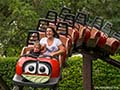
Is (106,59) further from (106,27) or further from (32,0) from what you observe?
(32,0)

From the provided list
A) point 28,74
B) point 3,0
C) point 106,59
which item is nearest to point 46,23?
point 28,74

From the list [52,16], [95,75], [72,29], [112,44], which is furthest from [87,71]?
[95,75]

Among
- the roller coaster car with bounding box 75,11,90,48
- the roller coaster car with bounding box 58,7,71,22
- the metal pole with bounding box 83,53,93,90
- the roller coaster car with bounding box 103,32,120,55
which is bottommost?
the metal pole with bounding box 83,53,93,90

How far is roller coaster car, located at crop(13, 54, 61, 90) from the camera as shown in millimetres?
5961

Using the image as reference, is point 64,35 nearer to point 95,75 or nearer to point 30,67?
point 30,67

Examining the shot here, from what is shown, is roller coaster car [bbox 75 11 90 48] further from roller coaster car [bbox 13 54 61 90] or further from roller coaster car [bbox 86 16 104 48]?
roller coaster car [bbox 13 54 61 90]

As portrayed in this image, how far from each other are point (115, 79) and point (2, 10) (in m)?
→ 4.06

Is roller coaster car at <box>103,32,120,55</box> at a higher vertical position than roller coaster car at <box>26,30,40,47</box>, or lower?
lower

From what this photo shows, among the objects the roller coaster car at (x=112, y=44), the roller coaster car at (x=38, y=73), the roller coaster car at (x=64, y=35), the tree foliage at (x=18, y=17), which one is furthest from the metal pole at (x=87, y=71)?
the roller coaster car at (x=38, y=73)

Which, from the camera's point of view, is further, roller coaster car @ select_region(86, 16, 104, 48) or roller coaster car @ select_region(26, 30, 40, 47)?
roller coaster car @ select_region(86, 16, 104, 48)

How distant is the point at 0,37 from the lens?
1290cm

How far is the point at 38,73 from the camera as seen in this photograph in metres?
6.00

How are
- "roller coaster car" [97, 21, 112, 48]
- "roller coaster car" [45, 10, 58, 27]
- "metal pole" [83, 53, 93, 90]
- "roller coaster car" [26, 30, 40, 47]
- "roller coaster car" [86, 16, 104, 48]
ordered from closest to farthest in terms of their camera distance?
"roller coaster car" [26, 30, 40, 47], "roller coaster car" [45, 10, 58, 27], "roller coaster car" [86, 16, 104, 48], "roller coaster car" [97, 21, 112, 48], "metal pole" [83, 53, 93, 90]

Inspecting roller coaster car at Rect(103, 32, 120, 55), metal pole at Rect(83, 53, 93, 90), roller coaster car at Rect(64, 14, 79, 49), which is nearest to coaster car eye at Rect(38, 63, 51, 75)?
roller coaster car at Rect(64, 14, 79, 49)
